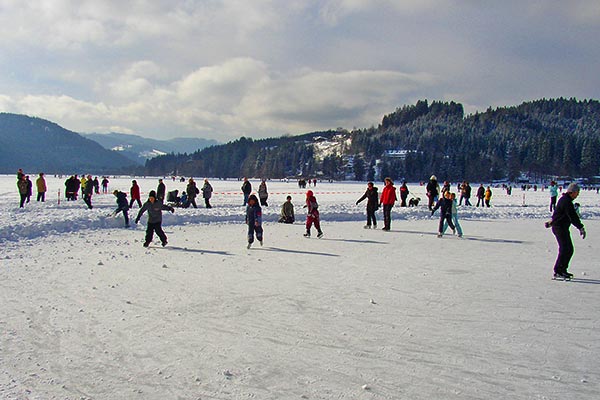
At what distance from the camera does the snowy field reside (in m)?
3.67

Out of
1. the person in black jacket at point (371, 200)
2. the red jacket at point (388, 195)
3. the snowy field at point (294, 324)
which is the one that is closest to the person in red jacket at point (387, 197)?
the red jacket at point (388, 195)

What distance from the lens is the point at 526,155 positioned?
133625 millimetres

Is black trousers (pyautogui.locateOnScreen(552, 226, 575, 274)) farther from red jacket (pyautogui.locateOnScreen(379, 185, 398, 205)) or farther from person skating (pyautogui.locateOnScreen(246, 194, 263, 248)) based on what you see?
red jacket (pyautogui.locateOnScreen(379, 185, 398, 205))

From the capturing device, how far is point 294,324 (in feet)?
16.8

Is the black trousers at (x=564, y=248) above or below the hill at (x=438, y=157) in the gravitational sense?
below

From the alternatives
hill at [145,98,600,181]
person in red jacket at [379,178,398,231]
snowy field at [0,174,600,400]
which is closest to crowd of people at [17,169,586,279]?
person in red jacket at [379,178,398,231]

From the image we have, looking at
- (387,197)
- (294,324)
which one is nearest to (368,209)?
(387,197)

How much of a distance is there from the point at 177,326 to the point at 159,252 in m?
5.48

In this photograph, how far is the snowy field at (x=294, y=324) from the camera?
12.0ft

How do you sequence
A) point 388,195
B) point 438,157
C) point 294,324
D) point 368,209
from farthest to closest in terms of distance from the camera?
point 438,157 < point 368,209 < point 388,195 < point 294,324

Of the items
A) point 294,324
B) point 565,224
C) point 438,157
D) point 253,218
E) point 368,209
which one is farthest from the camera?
point 438,157

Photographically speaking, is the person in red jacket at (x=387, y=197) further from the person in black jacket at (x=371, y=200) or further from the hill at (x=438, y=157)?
the hill at (x=438, y=157)

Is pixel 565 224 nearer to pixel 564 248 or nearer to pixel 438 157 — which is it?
pixel 564 248

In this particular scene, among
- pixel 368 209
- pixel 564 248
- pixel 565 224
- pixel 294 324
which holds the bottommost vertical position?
pixel 294 324
